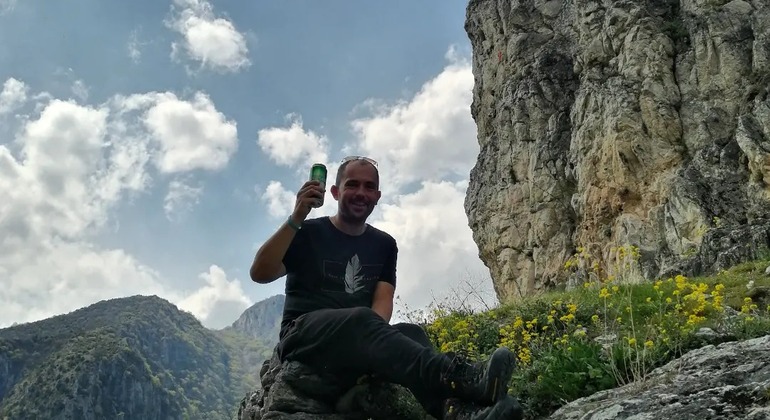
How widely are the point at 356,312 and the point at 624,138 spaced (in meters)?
27.1

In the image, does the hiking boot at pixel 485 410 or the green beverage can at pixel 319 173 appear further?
the green beverage can at pixel 319 173

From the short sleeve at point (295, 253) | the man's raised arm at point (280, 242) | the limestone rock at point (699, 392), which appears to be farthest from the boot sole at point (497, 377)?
the short sleeve at point (295, 253)

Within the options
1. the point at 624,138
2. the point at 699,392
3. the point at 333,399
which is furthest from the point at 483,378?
the point at 624,138

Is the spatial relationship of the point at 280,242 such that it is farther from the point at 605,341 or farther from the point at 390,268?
the point at 605,341

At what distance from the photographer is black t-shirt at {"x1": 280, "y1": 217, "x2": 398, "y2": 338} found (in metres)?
4.76

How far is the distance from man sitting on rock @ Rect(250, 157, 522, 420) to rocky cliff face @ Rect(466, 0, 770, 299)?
472 inches

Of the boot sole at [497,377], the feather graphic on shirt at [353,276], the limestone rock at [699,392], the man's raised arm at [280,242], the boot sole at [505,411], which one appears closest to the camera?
the limestone rock at [699,392]

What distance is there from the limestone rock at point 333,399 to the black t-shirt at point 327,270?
509mm

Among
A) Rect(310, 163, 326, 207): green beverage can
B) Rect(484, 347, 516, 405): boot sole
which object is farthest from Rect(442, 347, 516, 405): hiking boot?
Rect(310, 163, 326, 207): green beverage can

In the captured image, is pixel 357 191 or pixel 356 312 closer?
pixel 356 312

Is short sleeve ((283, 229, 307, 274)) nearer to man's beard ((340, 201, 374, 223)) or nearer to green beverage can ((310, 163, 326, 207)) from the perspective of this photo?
man's beard ((340, 201, 374, 223))

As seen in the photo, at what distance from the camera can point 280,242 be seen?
179 inches

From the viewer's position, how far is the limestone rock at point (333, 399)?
14.6ft

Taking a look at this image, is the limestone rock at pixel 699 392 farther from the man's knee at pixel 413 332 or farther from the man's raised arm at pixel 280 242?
the man's raised arm at pixel 280 242
